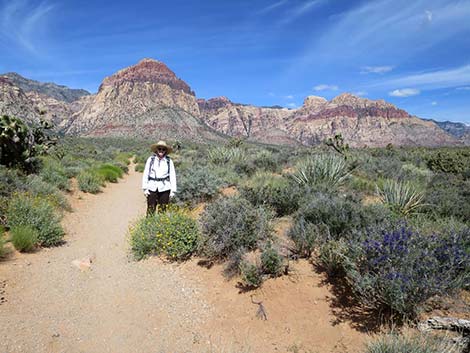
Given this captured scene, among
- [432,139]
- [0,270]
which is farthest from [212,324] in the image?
[432,139]

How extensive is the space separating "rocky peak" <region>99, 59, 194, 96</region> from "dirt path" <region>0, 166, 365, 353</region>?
145 metres

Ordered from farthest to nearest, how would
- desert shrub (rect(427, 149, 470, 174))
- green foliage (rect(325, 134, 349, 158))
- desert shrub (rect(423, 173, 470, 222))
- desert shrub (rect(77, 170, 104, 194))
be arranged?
green foliage (rect(325, 134, 349, 158))
desert shrub (rect(427, 149, 470, 174))
desert shrub (rect(77, 170, 104, 194))
desert shrub (rect(423, 173, 470, 222))

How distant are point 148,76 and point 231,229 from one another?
15258 centimetres

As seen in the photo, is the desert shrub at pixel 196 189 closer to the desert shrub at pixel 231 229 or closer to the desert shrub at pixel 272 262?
the desert shrub at pixel 231 229

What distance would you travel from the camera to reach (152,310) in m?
4.17

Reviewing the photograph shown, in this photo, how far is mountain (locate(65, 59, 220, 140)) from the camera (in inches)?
3688

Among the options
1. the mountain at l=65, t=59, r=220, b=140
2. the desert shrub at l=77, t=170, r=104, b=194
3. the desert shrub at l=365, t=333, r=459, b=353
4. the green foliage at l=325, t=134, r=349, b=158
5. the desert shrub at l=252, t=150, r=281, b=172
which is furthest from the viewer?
the mountain at l=65, t=59, r=220, b=140

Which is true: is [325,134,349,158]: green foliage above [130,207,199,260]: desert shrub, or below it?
above

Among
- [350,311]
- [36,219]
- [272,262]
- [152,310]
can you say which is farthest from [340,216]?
[36,219]

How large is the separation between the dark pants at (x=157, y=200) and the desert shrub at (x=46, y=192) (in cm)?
333

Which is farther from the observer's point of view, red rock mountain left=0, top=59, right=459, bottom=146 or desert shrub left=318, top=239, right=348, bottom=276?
red rock mountain left=0, top=59, right=459, bottom=146

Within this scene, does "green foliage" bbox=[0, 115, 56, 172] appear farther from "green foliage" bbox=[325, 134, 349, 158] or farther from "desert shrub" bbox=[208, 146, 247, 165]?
"green foliage" bbox=[325, 134, 349, 158]

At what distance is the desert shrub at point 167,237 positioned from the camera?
5.52 m

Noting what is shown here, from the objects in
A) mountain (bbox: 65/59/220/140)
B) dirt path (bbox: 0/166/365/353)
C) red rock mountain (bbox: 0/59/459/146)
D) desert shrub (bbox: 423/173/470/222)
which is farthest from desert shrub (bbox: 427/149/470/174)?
mountain (bbox: 65/59/220/140)
